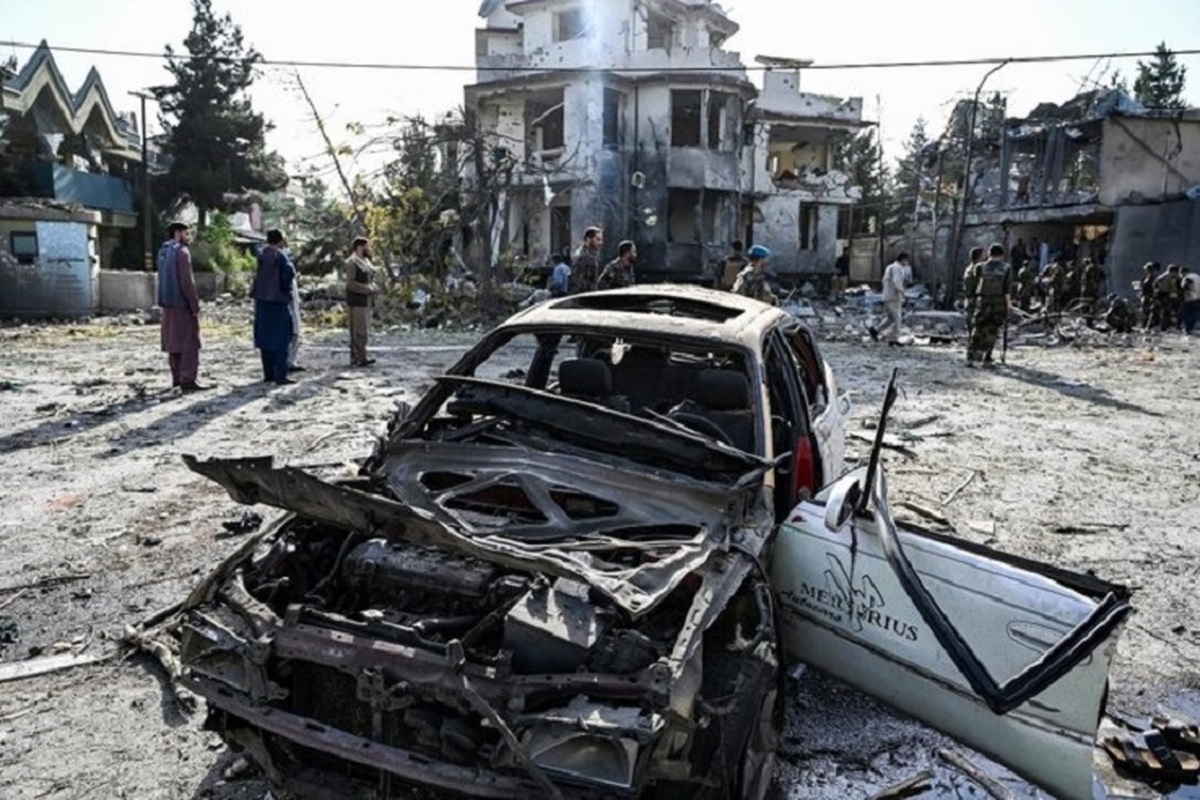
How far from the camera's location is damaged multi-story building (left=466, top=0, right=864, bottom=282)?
2855cm

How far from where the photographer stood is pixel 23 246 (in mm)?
19422

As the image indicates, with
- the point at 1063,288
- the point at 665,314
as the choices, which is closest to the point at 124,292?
the point at 665,314

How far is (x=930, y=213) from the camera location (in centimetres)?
3522

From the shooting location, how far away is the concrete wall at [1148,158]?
81.9 feet

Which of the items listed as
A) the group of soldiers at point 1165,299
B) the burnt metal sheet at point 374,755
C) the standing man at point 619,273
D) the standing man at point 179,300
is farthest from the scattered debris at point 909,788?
the group of soldiers at point 1165,299

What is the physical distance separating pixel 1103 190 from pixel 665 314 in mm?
25877

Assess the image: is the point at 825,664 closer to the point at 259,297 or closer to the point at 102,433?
the point at 102,433

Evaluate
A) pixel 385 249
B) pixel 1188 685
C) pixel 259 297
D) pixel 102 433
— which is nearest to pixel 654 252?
pixel 385 249

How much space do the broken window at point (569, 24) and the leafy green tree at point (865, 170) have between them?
1357 cm

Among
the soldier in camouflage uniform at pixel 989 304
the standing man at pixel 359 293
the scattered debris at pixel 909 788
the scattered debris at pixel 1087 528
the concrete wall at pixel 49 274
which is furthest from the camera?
the concrete wall at pixel 49 274

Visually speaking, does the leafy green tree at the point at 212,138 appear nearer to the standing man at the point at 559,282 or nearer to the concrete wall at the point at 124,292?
the concrete wall at the point at 124,292

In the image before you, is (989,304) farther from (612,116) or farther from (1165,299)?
(612,116)

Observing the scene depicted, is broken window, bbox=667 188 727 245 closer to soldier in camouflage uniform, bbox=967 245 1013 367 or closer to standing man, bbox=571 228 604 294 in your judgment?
soldier in camouflage uniform, bbox=967 245 1013 367

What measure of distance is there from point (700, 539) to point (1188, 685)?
2.60 m
